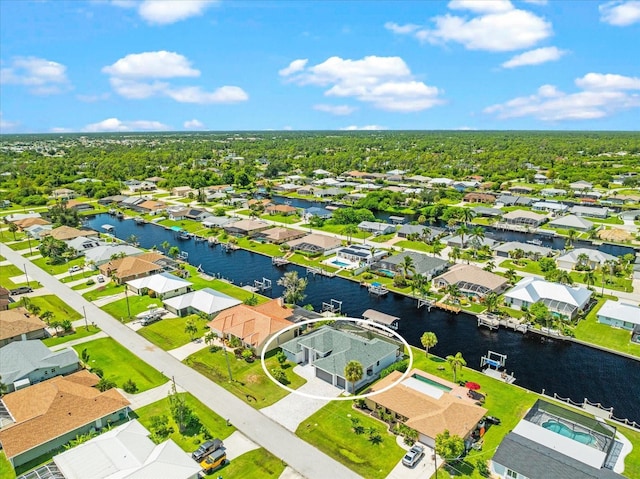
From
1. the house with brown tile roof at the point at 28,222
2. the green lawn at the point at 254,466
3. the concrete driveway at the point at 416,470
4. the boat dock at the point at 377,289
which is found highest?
the house with brown tile roof at the point at 28,222

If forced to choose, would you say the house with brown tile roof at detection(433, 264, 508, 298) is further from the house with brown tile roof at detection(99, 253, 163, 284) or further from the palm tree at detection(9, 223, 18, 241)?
the palm tree at detection(9, 223, 18, 241)

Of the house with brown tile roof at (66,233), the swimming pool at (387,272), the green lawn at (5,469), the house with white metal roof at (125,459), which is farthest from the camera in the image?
the house with brown tile roof at (66,233)

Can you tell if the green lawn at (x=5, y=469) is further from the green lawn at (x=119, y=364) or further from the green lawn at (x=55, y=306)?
the green lawn at (x=55, y=306)

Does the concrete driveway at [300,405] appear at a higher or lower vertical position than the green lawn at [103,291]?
lower

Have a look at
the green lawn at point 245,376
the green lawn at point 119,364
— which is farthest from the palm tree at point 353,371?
the green lawn at point 119,364

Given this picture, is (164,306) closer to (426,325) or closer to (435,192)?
(426,325)

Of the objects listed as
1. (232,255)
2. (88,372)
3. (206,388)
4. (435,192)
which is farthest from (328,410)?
(435,192)
